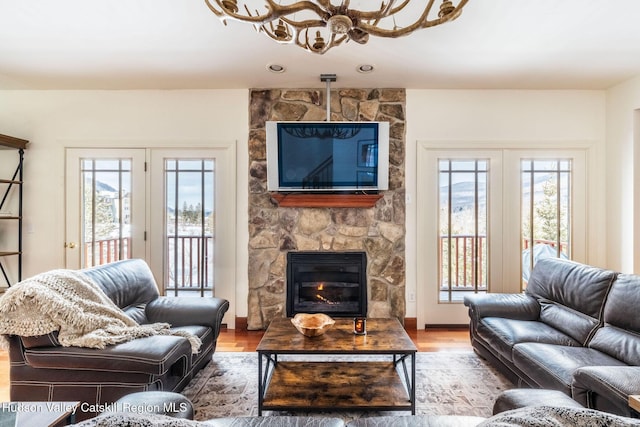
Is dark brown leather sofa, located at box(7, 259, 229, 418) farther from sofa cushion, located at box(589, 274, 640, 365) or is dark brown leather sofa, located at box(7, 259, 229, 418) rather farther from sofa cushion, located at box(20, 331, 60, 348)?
sofa cushion, located at box(589, 274, 640, 365)

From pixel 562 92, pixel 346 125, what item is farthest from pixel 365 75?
pixel 562 92

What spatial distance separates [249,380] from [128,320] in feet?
3.20

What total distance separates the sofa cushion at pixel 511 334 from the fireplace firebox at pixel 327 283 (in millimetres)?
1285

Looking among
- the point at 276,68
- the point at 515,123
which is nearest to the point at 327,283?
the point at 276,68

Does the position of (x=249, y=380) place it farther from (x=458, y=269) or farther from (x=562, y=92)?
(x=562, y=92)

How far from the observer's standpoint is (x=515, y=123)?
12.0 feet

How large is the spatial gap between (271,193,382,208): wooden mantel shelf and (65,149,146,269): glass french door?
1.57 metres

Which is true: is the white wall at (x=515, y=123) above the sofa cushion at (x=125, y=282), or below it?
above

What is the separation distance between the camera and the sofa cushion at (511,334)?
230 centimetres

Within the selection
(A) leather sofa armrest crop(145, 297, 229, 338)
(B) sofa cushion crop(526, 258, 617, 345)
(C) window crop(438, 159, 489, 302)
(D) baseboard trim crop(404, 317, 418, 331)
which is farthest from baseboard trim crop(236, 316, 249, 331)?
(B) sofa cushion crop(526, 258, 617, 345)

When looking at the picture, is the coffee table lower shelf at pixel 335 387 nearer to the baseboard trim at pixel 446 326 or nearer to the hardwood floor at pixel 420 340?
the hardwood floor at pixel 420 340

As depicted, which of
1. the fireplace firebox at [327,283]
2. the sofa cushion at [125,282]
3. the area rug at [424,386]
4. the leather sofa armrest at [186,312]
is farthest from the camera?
the fireplace firebox at [327,283]

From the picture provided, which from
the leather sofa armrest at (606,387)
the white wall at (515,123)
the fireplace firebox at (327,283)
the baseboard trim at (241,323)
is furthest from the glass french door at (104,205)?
the leather sofa armrest at (606,387)

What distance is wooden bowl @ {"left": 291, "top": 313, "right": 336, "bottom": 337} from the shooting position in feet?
7.24
